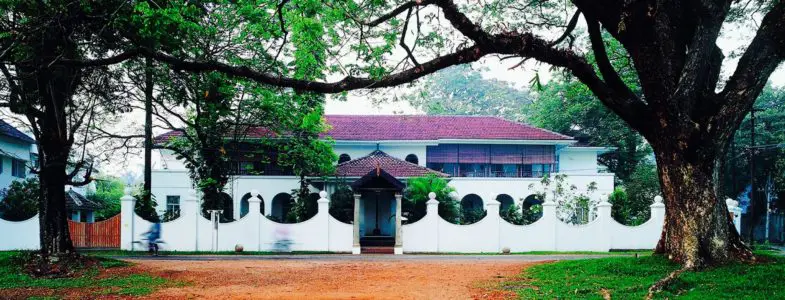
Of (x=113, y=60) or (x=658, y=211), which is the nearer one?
(x=113, y=60)

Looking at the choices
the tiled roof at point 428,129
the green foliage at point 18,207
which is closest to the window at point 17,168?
the green foliage at point 18,207

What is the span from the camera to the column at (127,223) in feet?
62.5

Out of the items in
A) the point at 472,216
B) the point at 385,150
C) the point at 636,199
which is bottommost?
the point at 472,216

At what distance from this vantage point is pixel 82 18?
11.1 meters

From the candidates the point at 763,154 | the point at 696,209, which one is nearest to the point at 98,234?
the point at 696,209

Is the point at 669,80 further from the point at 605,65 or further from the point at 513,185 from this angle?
the point at 513,185

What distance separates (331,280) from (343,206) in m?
11.7

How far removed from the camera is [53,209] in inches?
528

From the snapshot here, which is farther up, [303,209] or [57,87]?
[57,87]

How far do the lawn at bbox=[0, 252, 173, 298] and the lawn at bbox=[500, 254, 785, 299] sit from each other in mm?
5724

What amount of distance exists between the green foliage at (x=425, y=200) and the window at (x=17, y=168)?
20.5 meters

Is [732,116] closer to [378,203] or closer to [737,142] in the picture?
[378,203]

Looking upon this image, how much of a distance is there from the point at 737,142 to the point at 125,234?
28.9 metres

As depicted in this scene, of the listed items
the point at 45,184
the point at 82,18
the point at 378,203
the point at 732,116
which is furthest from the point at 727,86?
the point at 378,203
